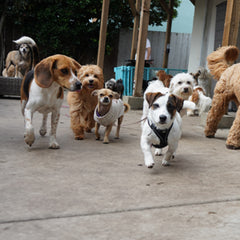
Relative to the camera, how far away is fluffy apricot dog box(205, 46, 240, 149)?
454 cm

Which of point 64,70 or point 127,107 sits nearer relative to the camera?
point 64,70

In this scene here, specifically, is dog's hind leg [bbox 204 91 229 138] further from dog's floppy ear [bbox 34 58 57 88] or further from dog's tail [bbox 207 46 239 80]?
dog's floppy ear [bbox 34 58 57 88]

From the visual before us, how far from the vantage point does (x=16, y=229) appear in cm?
188

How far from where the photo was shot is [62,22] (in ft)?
52.1

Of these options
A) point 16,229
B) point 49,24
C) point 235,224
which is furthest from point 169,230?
point 49,24

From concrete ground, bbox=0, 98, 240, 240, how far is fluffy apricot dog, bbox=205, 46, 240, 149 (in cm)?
35

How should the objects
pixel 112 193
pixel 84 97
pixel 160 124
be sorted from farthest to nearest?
pixel 84 97, pixel 160 124, pixel 112 193

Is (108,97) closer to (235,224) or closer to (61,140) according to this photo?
(61,140)

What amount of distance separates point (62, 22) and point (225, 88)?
1250 centimetres

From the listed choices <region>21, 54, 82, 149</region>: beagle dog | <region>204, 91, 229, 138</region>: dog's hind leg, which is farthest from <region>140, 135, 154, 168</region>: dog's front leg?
<region>204, 91, 229, 138</region>: dog's hind leg

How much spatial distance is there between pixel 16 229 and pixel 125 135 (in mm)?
3417

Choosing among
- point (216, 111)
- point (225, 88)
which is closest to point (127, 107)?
point (216, 111)

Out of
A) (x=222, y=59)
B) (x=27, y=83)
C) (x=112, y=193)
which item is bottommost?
(x=112, y=193)

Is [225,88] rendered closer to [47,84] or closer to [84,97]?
[84,97]
